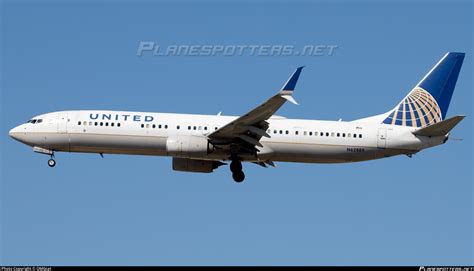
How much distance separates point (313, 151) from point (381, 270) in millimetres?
14713

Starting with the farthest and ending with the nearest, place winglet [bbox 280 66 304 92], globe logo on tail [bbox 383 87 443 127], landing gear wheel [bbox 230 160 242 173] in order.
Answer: globe logo on tail [bbox 383 87 443 127] → landing gear wheel [bbox 230 160 242 173] → winglet [bbox 280 66 304 92]

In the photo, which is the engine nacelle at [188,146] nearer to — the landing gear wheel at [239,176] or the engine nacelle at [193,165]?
the landing gear wheel at [239,176]

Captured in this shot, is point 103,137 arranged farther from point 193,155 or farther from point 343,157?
point 343,157

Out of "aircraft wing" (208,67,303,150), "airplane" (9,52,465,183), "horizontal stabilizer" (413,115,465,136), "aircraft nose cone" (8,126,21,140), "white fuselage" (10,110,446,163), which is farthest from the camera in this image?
"aircraft nose cone" (8,126,21,140)

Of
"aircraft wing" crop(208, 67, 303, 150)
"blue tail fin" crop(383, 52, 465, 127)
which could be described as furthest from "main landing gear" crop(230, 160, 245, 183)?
"blue tail fin" crop(383, 52, 465, 127)

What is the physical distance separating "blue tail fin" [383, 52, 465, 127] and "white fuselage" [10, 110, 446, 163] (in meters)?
1.71

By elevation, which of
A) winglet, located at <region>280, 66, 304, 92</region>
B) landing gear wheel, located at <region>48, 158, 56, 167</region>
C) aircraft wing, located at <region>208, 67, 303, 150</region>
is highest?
winglet, located at <region>280, 66, 304, 92</region>

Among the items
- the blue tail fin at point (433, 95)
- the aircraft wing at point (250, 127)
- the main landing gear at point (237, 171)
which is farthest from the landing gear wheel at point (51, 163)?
the blue tail fin at point (433, 95)

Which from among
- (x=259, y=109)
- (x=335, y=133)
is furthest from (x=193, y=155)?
(x=335, y=133)

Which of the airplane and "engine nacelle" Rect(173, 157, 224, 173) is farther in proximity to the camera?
"engine nacelle" Rect(173, 157, 224, 173)

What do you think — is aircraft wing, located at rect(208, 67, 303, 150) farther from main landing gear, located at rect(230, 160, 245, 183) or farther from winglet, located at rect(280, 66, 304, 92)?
main landing gear, located at rect(230, 160, 245, 183)

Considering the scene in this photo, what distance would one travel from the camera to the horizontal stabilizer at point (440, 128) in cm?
4306

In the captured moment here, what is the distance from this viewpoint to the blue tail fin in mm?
48438

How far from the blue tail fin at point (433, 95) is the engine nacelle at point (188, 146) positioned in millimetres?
10438
